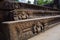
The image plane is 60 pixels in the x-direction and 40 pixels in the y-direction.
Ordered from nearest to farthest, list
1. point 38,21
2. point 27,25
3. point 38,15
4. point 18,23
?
point 18,23, point 27,25, point 38,21, point 38,15

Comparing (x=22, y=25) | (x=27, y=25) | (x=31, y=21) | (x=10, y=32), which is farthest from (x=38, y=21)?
(x=10, y=32)

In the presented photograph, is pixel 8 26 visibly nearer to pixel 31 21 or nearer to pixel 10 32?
pixel 10 32

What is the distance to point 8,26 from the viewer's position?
5.43ft

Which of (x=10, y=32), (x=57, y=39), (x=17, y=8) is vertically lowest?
(x=57, y=39)

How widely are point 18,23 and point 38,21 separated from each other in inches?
28.3

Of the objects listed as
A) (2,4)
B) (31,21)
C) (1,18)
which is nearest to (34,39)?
(31,21)

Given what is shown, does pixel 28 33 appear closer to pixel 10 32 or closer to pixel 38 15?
pixel 10 32

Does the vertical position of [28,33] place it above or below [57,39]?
above

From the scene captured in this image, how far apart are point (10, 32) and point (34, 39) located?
0.60 meters

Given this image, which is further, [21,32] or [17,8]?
[17,8]

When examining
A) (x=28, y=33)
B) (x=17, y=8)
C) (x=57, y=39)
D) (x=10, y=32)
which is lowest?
(x=57, y=39)

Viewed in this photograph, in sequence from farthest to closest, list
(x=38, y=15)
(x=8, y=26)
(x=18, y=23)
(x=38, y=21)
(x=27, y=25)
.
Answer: (x=38, y=15)
(x=38, y=21)
(x=27, y=25)
(x=18, y=23)
(x=8, y=26)

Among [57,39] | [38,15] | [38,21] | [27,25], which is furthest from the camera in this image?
[38,15]

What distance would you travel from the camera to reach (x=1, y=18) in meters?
2.16
